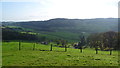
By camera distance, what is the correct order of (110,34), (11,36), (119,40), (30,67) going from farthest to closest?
(11,36), (110,34), (119,40), (30,67)

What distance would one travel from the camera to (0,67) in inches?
627

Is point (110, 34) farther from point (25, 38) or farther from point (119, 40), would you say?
point (25, 38)

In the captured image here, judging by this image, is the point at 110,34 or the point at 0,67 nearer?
the point at 0,67

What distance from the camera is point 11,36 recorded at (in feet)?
406

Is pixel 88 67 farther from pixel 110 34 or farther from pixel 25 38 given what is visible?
pixel 25 38

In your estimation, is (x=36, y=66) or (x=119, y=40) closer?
(x=36, y=66)

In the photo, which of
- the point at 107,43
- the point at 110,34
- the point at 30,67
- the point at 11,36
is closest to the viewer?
the point at 30,67

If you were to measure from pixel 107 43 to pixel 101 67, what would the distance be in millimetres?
74315

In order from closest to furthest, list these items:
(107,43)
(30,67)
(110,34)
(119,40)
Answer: (30,67) → (119,40) → (107,43) → (110,34)

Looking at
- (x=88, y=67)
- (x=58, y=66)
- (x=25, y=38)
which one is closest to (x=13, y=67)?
(x=58, y=66)

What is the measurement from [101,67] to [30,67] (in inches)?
336

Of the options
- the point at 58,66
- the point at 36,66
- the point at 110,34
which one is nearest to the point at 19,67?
the point at 36,66

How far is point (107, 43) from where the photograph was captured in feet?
283

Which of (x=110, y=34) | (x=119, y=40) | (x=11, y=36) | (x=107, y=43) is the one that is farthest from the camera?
(x=11, y=36)
